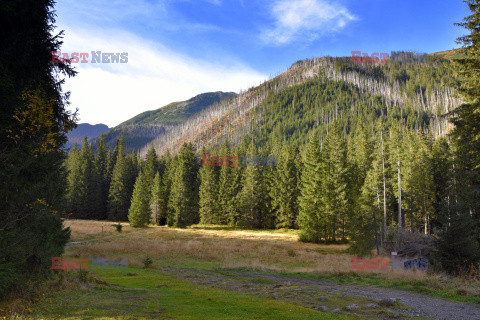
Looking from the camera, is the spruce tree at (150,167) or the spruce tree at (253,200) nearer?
the spruce tree at (253,200)

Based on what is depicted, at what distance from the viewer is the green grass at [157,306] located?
7512mm

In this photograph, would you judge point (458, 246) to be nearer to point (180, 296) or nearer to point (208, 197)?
point (180, 296)

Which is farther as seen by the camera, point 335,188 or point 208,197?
point 208,197

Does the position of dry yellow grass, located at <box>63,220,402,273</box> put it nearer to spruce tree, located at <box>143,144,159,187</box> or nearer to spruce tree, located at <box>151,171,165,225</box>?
spruce tree, located at <box>151,171,165,225</box>

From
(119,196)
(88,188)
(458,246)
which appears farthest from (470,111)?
(88,188)

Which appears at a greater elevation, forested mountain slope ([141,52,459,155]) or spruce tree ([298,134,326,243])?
forested mountain slope ([141,52,459,155])

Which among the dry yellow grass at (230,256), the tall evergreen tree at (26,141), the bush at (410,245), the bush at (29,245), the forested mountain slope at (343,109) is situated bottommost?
the dry yellow grass at (230,256)

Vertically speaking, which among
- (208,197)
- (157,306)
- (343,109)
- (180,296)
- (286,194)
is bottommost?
(180,296)

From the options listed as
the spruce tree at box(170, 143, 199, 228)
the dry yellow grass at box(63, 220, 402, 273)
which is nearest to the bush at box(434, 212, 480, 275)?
the dry yellow grass at box(63, 220, 402, 273)

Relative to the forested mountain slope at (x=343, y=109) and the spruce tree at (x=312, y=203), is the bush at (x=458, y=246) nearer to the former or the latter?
the spruce tree at (x=312, y=203)

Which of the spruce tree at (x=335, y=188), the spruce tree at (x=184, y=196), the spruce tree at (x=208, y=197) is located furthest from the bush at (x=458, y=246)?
the spruce tree at (x=184, y=196)

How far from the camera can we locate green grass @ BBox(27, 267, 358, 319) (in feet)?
24.6

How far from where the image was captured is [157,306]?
28.5ft

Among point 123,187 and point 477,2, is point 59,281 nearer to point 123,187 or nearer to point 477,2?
point 477,2
